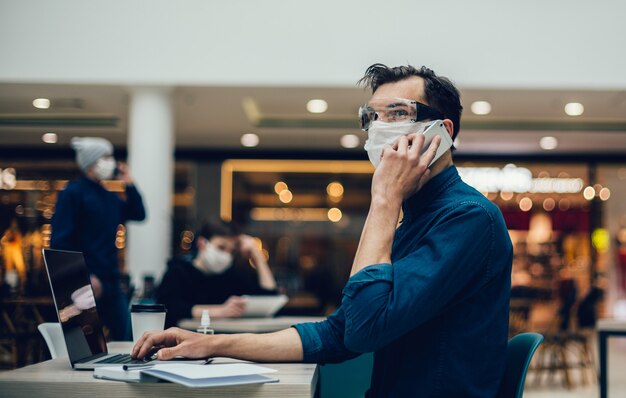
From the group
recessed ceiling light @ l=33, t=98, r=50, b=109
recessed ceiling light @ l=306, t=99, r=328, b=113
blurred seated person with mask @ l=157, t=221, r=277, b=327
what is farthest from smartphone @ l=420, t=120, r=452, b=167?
recessed ceiling light @ l=33, t=98, r=50, b=109

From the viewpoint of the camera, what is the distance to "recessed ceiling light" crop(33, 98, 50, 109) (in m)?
7.80

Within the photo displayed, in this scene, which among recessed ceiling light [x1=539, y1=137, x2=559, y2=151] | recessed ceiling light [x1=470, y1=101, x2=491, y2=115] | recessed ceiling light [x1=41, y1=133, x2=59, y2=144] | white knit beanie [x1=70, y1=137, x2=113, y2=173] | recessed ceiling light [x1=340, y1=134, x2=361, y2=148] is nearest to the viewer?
white knit beanie [x1=70, y1=137, x2=113, y2=173]

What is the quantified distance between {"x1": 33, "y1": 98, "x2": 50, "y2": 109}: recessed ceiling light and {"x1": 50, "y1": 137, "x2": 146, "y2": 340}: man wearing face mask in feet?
11.1

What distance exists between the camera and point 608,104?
7664mm

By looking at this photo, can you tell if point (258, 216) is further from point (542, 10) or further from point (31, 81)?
point (542, 10)

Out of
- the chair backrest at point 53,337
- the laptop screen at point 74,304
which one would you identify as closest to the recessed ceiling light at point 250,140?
the chair backrest at point 53,337

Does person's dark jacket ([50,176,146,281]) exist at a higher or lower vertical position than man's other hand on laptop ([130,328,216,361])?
higher

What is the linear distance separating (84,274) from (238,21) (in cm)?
510

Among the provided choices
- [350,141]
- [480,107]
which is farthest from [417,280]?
[350,141]

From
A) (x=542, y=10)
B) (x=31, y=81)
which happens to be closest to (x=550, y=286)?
(x=542, y=10)

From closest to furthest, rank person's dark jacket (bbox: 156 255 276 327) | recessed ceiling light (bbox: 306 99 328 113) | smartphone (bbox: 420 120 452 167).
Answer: smartphone (bbox: 420 120 452 167), person's dark jacket (bbox: 156 255 276 327), recessed ceiling light (bbox: 306 99 328 113)

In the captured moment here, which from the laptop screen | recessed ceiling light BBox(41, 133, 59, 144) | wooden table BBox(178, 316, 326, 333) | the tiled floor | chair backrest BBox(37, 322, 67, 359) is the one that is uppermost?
recessed ceiling light BBox(41, 133, 59, 144)

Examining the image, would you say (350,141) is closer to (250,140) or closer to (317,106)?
(250,140)

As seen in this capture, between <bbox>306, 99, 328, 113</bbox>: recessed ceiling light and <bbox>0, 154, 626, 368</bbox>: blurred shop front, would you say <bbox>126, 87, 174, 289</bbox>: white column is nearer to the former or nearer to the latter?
<bbox>306, 99, 328, 113</bbox>: recessed ceiling light
